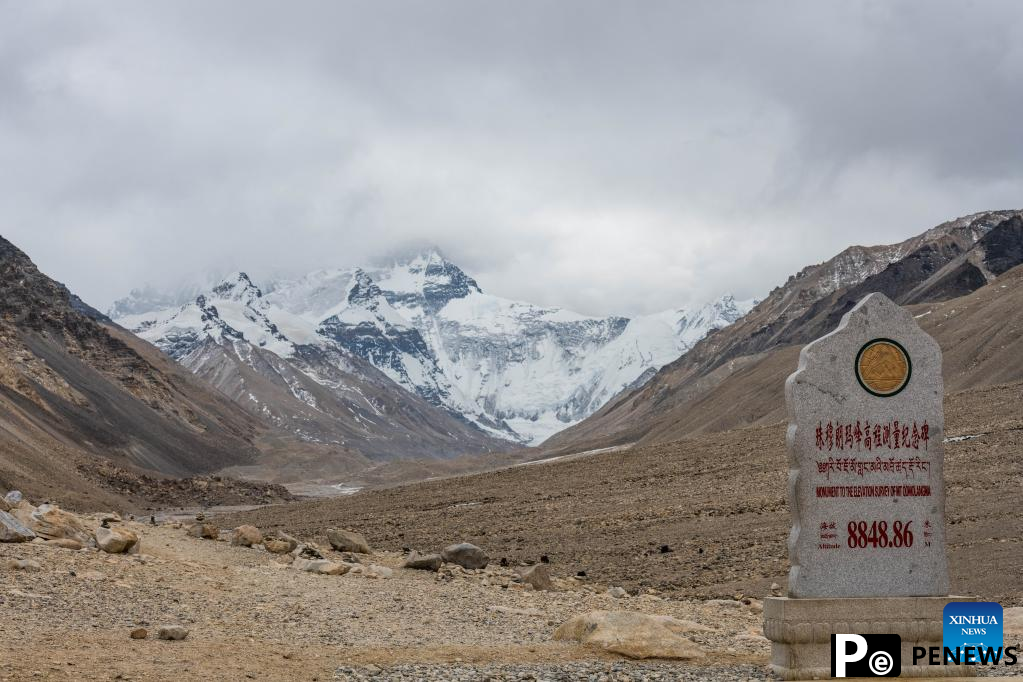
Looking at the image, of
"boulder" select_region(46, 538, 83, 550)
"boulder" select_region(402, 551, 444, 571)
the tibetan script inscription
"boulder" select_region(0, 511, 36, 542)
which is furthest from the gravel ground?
"boulder" select_region(402, 551, 444, 571)

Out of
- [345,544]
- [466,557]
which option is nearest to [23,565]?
[466,557]

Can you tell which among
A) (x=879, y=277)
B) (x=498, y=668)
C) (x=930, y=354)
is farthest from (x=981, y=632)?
(x=879, y=277)

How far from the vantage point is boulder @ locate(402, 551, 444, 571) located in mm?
26484

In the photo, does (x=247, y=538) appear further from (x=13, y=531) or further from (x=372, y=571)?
(x=13, y=531)

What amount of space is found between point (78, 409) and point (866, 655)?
3836 inches

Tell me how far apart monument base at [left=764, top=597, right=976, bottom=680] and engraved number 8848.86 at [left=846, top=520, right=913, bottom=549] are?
2.26ft

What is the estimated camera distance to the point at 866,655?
47.8 feet

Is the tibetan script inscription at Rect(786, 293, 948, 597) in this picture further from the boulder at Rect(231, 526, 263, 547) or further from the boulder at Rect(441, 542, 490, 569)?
the boulder at Rect(231, 526, 263, 547)

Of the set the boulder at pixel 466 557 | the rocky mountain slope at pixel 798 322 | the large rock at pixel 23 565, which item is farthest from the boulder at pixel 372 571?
the rocky mountain slope at pixel 798 322

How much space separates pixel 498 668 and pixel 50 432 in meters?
78.6

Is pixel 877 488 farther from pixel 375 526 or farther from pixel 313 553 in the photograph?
pixel 375 526

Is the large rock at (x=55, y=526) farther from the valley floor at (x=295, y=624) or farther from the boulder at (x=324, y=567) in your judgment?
the boulder at (x=324, y=567)

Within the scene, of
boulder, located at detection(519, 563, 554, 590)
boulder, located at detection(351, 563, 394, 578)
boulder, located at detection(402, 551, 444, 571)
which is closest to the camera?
boulder, located at detection(351, 563, 394, 578)

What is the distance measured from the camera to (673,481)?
46.9 metres
